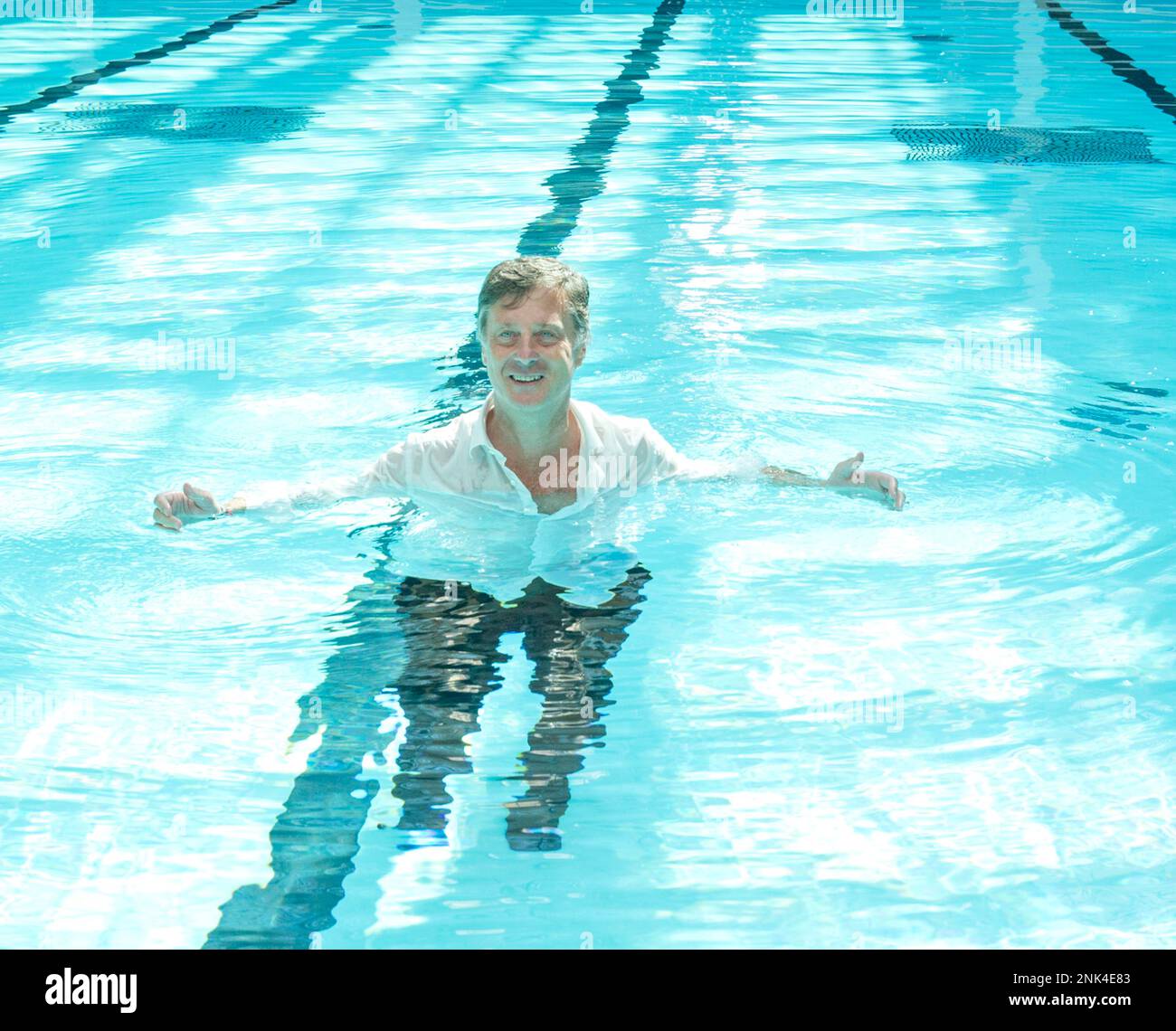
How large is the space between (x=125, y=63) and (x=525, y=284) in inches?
303

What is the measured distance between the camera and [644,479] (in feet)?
10.3

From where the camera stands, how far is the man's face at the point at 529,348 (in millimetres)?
2855

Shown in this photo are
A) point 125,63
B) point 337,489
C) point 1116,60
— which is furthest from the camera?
point 125,63

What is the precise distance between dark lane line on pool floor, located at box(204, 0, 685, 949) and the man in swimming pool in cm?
20

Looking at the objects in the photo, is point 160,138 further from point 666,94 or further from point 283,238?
point 666,94

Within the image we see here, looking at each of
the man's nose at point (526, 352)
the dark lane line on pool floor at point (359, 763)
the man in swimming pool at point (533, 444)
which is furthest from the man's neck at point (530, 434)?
the dark lane line on pool floor at point (359, 763)

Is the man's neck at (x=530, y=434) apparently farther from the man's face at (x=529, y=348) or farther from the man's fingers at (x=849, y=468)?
the man's fingers at (x=849, y=468)

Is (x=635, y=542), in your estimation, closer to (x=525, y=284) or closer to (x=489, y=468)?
(x=489, y=468)

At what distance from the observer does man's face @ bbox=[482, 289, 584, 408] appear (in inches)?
112

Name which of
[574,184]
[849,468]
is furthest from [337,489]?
[574,184]

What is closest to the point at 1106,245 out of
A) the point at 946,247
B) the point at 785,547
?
the point at 946,247

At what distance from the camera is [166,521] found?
2729 mm

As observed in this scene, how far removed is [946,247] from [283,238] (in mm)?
2456

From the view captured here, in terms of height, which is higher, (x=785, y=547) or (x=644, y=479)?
(x=644, y=479)
